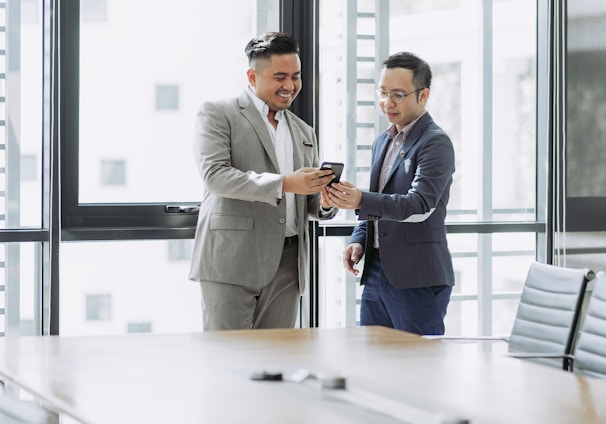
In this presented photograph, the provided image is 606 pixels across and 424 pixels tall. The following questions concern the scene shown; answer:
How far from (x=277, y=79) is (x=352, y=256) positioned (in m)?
0.92

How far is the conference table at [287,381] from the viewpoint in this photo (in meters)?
2.23

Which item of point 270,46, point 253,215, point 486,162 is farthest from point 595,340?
point 486,162

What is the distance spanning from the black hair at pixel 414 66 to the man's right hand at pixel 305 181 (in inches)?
27.0

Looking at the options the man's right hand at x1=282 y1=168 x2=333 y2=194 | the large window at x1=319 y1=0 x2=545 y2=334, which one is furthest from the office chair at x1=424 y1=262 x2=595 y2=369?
the large window at x1=319 y1=0 x2=545 y2=334

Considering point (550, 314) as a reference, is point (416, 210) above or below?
above

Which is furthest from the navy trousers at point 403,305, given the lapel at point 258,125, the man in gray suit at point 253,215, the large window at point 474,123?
the large window at point 474,123

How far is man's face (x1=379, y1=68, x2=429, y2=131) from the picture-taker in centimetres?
434

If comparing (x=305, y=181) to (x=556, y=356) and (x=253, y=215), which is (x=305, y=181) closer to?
(x=253, y=215)

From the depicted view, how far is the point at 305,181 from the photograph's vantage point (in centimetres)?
400

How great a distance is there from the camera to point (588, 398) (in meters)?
2.40

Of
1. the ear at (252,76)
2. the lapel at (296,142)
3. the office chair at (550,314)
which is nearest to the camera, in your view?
the office chair at (550,314)

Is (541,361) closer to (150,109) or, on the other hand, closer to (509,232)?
(509,232)

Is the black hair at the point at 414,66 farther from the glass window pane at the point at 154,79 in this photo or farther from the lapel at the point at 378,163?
the glass window pane at the point at 154,79

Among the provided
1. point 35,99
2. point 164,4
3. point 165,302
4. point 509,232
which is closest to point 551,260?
point 509,232
